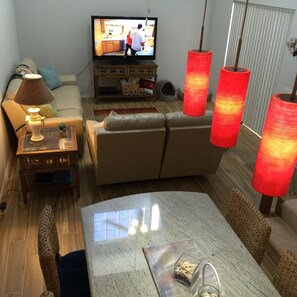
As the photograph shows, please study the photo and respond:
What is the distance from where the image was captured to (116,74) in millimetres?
5961

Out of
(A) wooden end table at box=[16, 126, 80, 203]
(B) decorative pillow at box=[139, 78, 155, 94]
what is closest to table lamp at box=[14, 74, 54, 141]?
(A) wooden end table at box=[16, 126, 80, 203]

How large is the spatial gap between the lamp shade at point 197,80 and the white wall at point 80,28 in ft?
14.8

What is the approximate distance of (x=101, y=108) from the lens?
19.6 ft

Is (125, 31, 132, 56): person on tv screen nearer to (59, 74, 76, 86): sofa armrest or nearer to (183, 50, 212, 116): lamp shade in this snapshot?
(59, 74, 76, 86): sofa armrest

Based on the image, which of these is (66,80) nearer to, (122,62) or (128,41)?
(122,62)

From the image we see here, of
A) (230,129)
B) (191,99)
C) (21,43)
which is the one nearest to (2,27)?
(21,43)

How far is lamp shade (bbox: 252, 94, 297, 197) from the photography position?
1.25 metres

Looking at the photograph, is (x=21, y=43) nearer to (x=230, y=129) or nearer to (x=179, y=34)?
(x=179, y=34)

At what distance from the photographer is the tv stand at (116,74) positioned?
5895 millimetres

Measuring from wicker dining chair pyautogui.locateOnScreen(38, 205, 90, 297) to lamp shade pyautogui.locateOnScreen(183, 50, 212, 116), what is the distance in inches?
42.6

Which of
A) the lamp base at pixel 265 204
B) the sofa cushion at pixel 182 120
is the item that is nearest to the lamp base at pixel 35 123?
the sofa cushion at pixel 182 120

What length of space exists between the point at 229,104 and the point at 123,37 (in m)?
4.78

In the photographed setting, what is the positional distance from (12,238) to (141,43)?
4298 mm

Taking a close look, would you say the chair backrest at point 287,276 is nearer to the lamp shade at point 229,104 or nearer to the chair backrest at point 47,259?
the lamp shade at point 229,104
